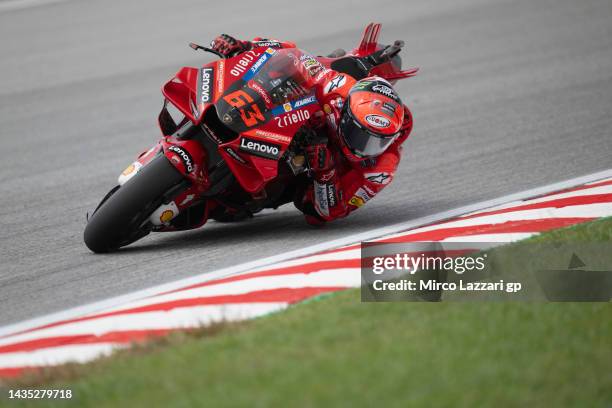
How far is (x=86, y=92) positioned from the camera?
14.9m

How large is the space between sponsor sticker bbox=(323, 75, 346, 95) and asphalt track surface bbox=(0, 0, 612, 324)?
3.51 feet

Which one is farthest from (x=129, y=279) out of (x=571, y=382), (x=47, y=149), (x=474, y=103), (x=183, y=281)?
(x=474, y=103)

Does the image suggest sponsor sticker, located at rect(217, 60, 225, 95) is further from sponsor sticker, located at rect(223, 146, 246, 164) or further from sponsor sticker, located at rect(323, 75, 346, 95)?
sponsor sticker, located at rect(323, 75, 346, 95)

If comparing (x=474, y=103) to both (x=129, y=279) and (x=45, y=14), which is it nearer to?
(x=129, y=279)

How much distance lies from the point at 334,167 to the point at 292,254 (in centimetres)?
88

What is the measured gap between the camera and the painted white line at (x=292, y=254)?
5906mm

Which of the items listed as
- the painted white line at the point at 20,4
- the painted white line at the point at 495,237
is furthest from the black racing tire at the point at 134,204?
the painted white line at the point at 20,4

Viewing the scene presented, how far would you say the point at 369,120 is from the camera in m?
7.08

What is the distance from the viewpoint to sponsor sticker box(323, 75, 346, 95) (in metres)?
7.44

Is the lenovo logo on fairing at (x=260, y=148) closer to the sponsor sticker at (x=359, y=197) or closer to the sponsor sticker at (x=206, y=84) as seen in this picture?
the sponsor sticker at (x=206, y=84)

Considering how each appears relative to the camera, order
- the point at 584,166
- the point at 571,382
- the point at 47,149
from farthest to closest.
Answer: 1. the point at 47,149
2. the point at 584,166
3. the point at 571,382

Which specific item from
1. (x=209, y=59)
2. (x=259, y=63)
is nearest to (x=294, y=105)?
(x=259, y=63)

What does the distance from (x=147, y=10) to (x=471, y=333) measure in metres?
18.1

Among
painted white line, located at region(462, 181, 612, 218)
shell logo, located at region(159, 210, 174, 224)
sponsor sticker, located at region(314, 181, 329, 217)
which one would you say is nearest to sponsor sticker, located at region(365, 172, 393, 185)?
sponsor sticker, located at region(314, 181, 329, 217)
